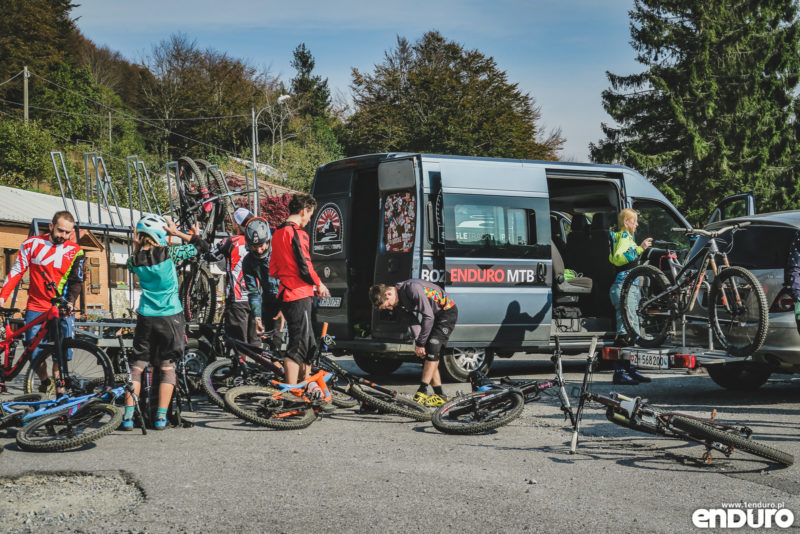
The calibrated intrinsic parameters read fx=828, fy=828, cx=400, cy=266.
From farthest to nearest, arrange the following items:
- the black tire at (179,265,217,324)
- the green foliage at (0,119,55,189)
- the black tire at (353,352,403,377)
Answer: the green foliage at (0,119,55,189)
the black tire at (353,352,403,377)
the black tire at (179,265,217,324)

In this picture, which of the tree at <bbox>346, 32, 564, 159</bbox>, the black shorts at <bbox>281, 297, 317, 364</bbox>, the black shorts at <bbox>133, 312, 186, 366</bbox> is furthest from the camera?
the tree at <bbox>346, 32, 564, 159</bbox>

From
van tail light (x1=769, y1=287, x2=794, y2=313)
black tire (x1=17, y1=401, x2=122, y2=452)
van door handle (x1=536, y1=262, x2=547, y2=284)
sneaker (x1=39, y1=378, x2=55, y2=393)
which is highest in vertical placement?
van door handle (x1=536, y1=262, x2=547, y2=284)

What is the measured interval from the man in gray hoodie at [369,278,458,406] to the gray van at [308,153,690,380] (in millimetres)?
1157

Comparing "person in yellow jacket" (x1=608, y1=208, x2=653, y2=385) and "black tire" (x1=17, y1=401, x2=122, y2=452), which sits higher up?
"person in yellow jacket" (x1=608, y1=208, x2=653, y2=385)

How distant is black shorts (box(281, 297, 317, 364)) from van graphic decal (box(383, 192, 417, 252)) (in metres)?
1.89

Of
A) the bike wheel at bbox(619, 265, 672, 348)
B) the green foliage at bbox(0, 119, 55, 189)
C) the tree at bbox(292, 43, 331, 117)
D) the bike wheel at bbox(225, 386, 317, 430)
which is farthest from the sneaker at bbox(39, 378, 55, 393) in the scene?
the tree at bbox(292, 43, 331, 117)

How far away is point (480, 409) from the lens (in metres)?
6.88

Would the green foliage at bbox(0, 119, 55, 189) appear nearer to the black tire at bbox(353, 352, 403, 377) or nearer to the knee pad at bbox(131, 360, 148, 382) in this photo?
the black tire at bbox(353, 352, 403, 377)

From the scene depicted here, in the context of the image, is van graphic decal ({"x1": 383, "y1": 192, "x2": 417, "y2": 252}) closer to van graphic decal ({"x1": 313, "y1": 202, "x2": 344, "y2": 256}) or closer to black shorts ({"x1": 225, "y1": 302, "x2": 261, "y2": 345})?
van graphic decal ({"x1": 313, "y1": 202, "x2": 344, "y2": 256})

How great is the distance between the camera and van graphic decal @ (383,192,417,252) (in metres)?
9.26

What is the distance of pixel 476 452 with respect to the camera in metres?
6.11

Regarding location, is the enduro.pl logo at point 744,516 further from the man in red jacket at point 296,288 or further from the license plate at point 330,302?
the license plate at point 330,302

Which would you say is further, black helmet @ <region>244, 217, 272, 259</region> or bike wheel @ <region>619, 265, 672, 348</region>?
bike wheel @ <region>619, 265, 672, 348</region>

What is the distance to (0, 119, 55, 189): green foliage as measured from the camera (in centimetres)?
3694
